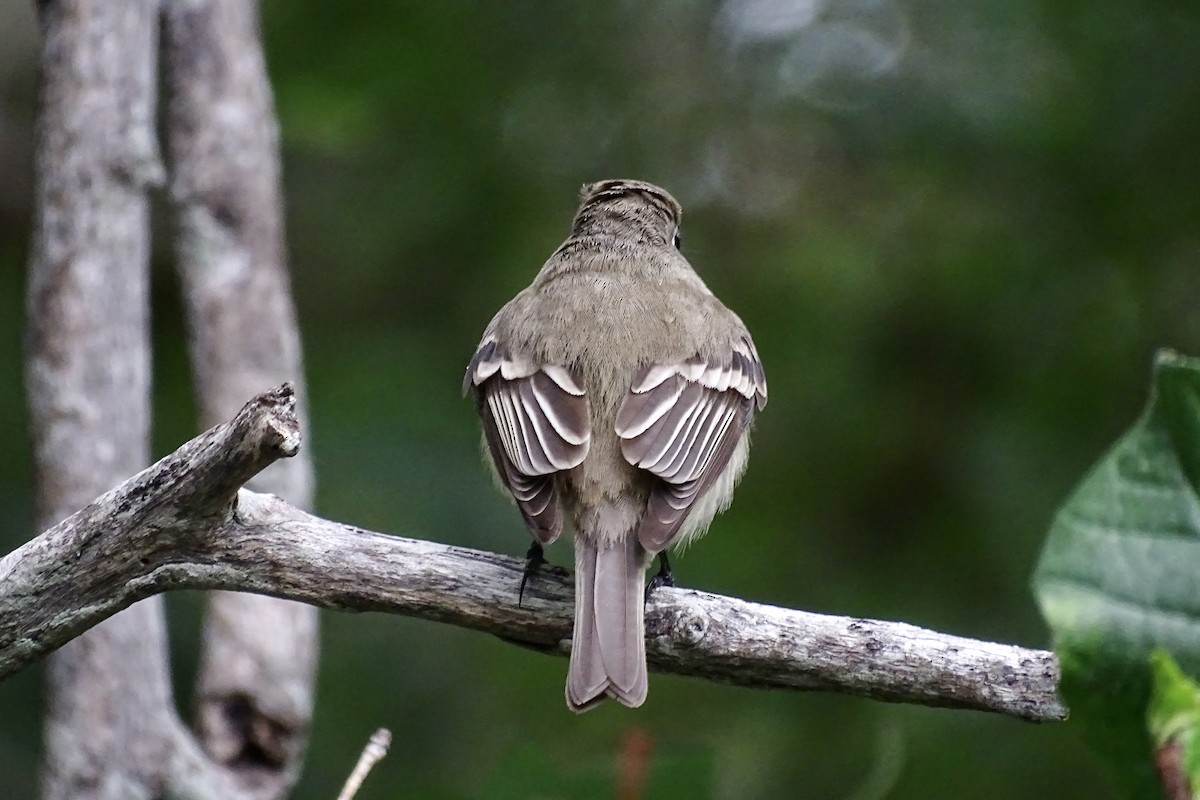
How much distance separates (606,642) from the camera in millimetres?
3424

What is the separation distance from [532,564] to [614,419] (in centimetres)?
76

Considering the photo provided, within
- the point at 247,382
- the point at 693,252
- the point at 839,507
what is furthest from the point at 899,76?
the point at 247,382

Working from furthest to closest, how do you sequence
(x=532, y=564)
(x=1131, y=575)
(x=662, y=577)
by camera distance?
1. (x=662, y=577)
2. (x=532, y=564)
3. (x=1131, y=575)

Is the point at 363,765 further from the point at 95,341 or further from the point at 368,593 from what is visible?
the point at 95,341

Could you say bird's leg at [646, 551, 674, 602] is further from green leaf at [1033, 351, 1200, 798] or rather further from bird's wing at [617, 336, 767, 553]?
green leaf at [1033, 351, 1200, 798]

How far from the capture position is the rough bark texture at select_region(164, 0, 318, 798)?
175 inches

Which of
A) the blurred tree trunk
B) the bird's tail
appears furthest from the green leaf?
the blurred tree trunk

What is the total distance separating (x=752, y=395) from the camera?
15.9 ft

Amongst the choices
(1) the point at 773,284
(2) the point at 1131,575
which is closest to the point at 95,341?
(2) the point at 1131,575

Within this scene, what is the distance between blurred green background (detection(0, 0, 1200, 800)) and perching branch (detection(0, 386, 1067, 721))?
3248 mm

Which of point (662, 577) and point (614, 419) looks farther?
point (662, 577)

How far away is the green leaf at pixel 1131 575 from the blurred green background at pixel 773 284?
15.1ft

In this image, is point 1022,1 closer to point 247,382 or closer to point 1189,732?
point 247,382

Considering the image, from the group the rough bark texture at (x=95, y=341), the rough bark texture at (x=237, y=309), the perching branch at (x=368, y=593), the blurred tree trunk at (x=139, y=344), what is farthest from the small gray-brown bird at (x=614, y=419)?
the rough bark texture at (x=95, y=341)
